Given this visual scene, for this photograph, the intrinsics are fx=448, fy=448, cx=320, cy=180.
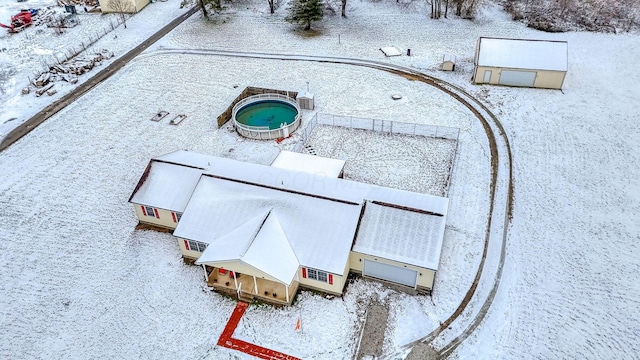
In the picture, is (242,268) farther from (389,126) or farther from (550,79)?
(550,79)

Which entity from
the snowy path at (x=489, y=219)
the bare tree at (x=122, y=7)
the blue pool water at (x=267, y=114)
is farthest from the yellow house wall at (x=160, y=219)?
the bare tree at (x=122, y=7)

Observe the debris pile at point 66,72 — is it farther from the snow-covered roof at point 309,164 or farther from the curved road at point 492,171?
the snow-covered roof at point 309,164

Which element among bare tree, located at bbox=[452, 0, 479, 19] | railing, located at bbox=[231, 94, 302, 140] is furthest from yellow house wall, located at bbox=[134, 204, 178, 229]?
bare tree, located at bbox=[452, 0, 479, 19]

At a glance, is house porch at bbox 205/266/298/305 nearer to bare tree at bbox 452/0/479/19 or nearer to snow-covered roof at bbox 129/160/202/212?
snow-covered roof at bbox 129/160/202/212

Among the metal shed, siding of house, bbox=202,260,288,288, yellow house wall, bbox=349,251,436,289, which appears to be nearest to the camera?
siding of house, bbox=202,260,288,288

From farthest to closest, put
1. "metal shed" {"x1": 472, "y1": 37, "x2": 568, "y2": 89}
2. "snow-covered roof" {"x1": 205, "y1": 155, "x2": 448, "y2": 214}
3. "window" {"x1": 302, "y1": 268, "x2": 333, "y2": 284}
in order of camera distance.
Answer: "metal shed" {"x1": 472, "y1": 37, "x2": 568, "y2": 89}
"snow-covered roof" {"x1": 205, "y1": 155, "x2": 448, "y2": 214}
"window" {"x1": 302, "y1": 268, "x2": 333, "y2": 284}

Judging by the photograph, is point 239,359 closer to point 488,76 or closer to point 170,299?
point 170,299
